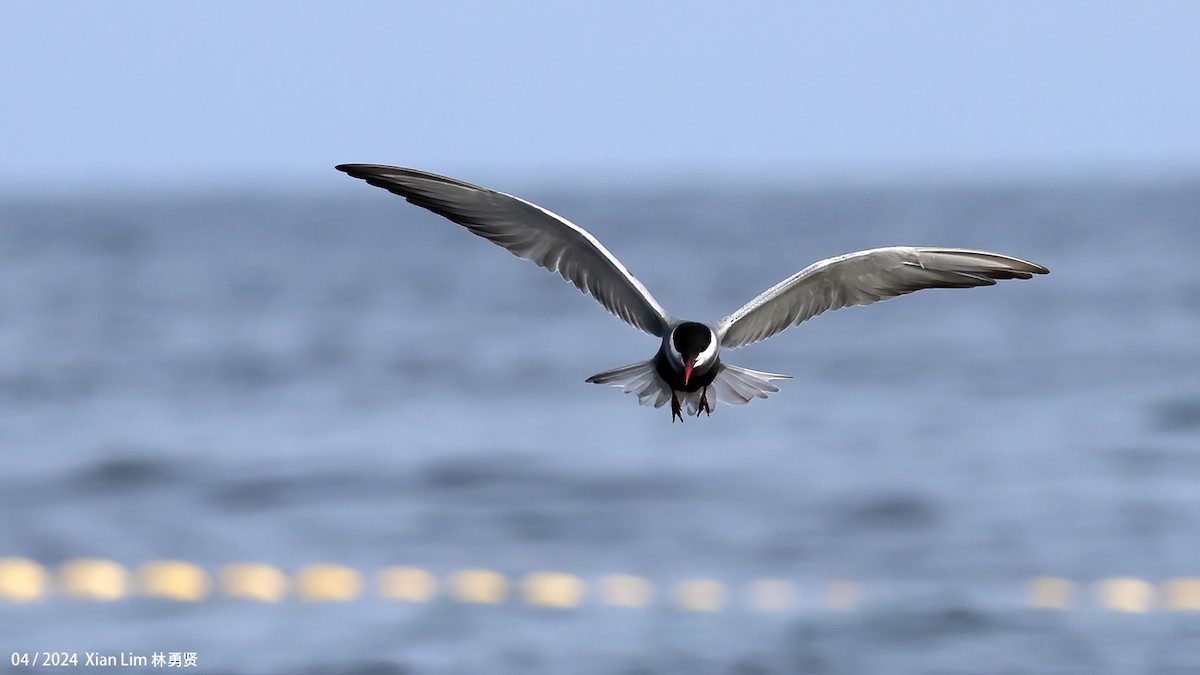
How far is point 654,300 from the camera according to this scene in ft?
18.6

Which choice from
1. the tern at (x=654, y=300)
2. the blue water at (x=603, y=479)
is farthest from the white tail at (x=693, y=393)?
the blue water at (x=603, y=479)

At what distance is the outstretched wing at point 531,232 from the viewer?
5.46 m

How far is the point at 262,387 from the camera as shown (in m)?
21.9

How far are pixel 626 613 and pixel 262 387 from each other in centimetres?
1165

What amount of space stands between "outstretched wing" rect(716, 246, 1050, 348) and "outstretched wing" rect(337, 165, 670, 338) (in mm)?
343

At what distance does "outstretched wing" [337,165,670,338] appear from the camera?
546 centimetres

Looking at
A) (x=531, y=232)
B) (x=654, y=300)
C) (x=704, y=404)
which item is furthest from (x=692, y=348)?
(x=531, y=232)

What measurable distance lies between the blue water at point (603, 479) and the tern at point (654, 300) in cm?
454

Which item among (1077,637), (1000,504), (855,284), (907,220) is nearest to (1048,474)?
(1000,504)

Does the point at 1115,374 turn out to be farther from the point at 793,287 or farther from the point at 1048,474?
the point at 793,287

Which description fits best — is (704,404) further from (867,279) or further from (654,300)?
(867,279)

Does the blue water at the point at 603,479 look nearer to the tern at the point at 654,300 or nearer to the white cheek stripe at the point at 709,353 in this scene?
the tern at the point at 654,300

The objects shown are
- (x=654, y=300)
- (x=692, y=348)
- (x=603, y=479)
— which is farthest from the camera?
(x=603, y=479)

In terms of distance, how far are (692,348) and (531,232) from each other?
86 cm
